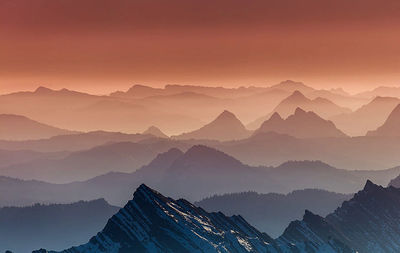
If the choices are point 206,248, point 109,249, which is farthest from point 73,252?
point 206,248

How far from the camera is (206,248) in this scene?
19562cm

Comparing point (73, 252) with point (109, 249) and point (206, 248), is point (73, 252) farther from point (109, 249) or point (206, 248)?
point (206, 248)

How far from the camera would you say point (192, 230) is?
200 m

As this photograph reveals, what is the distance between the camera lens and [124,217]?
200 metres

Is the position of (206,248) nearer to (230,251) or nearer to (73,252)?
(230,251)

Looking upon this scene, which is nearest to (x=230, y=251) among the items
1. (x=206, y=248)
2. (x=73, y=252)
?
(x=206, y=248)

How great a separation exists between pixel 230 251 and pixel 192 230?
19.9 ft

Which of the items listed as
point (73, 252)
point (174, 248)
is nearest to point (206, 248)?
point (174, 248)

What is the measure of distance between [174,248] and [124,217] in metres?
8.63

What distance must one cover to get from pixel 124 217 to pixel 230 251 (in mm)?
15546

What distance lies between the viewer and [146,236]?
198375 mm

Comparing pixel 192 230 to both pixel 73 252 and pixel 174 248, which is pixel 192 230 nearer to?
pixel 174 248

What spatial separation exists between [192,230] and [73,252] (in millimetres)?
16831

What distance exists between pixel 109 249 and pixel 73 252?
5.23 m
